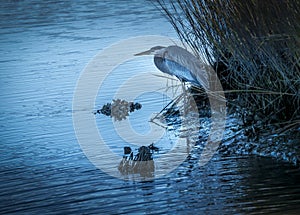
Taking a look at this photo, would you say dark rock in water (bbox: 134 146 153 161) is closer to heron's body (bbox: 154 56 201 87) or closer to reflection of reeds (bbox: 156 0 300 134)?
reflection of reeds (bbox: 156 0 300 134)

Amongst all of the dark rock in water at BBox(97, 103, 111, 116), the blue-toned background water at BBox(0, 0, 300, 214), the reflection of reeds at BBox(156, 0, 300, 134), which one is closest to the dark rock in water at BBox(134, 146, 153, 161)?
the blue-toned background water at BBox(0, 0, 300, 214)

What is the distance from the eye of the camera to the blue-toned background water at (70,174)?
15.4 ft

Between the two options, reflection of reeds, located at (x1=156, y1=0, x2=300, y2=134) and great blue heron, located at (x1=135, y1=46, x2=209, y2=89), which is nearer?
reflection of reeds, located at (x1=156, y1=0, x2=300, y2=134)

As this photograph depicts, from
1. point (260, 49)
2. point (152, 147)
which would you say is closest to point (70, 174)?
point (152, 147)

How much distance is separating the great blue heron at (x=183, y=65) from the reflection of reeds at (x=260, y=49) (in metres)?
0.21

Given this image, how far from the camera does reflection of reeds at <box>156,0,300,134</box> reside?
5586mm

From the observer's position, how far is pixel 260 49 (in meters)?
5.75

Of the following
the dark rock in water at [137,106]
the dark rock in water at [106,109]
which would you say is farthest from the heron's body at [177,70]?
the dark rock in water at [106,109]

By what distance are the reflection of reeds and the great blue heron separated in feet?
0.70

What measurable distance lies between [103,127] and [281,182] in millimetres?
1869

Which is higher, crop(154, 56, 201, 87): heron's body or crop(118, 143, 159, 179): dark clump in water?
crop(154, 56, 201, 87): heron's body

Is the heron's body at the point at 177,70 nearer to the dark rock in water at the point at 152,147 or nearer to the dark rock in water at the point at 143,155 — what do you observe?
the dark rock in water at the point at 152,147

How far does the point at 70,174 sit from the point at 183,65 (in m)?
1.61

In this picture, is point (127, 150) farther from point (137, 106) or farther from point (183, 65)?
point (137, 106)
